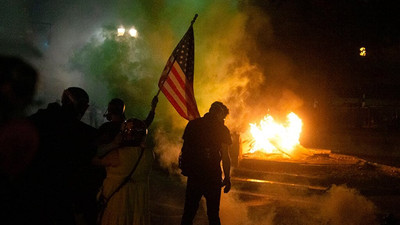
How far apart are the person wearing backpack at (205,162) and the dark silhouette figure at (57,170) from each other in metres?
2.03

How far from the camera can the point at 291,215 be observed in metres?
6.68

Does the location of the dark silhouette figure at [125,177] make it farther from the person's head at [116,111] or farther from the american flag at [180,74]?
the american flag at [180,74]

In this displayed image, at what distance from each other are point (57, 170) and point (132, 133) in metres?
0.86

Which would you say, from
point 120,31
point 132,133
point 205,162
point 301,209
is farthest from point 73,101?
point 120,31

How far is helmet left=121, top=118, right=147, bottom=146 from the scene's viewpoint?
3314 millimetres

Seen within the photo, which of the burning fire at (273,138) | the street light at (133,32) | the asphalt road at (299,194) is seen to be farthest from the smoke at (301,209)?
the street light at (133,32)

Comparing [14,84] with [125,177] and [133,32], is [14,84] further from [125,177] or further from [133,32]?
[133,32]

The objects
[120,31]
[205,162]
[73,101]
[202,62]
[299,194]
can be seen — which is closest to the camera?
[73,101]

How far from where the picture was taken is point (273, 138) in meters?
12.0

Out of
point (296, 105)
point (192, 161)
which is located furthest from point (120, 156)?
point (296, 105)

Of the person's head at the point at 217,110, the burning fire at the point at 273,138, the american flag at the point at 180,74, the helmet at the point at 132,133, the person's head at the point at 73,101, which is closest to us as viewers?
the person's head at the point at 73,101

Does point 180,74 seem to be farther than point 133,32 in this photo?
No

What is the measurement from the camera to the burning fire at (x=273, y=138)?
11406mm

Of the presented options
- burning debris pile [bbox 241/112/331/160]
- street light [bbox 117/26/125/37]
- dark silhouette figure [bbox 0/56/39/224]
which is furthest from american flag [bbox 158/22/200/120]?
street light [bbox 117/26/125/37]
